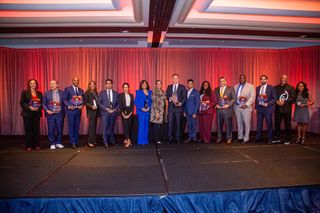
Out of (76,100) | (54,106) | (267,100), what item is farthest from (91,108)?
(267,100)

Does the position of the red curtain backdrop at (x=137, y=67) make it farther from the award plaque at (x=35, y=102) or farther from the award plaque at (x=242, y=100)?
the award plaque at (x=35, y=102)

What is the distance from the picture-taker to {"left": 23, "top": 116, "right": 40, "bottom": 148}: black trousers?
5.66 metres

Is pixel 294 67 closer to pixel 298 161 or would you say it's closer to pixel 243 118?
pixel 243 118

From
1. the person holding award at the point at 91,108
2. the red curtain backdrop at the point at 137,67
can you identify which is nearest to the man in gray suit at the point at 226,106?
the red curtain backdrop at the point at 137,67

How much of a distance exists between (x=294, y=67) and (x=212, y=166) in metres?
6.23

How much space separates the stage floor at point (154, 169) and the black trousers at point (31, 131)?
0.99 feet

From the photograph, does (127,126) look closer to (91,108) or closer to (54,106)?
(91,108)

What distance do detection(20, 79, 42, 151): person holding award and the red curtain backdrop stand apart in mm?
2325

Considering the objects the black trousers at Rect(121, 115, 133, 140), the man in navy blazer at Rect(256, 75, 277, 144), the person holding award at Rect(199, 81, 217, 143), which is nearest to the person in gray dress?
the man in navy blazer at Rect(256, 75, 277, 144)

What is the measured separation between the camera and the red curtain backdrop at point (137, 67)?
8023 mm

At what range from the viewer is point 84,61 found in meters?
8.13

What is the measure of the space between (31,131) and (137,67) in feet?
12.9

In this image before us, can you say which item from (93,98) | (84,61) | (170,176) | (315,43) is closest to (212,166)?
(170,176)

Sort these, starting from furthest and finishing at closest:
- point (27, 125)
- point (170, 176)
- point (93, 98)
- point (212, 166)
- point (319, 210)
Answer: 1. point (93, 98)
2. point (27, 125)
3. point (212, 166)
4. point (170, 176)
5. point (319, 210)
